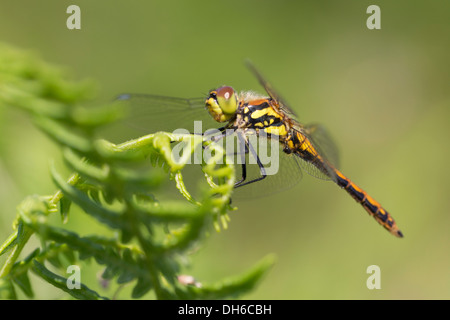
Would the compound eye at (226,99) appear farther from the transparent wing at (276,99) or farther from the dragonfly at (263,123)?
the transparent wing at (276,99)

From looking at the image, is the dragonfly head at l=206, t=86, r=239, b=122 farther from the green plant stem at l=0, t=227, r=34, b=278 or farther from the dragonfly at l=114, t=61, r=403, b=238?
the green plant stem at l=0, t=227, r=34, b=278

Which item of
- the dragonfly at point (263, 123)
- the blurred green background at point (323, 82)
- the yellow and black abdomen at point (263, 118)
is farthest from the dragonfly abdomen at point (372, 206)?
the blurred green background at point (323, 82)

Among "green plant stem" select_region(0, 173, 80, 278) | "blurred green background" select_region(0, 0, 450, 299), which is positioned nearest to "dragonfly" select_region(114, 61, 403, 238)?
"green plant stem" select_region(0, 173, 80, 278)

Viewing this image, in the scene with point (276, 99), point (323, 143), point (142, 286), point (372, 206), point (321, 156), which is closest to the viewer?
point (142, 286)

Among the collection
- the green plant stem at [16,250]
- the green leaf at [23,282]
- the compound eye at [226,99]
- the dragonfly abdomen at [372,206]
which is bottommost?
the dragonfly abdomen at [372,206]

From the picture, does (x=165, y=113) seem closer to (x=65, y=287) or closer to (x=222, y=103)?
(x=222, y=103)

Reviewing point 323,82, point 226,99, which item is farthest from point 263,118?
point 323,82
